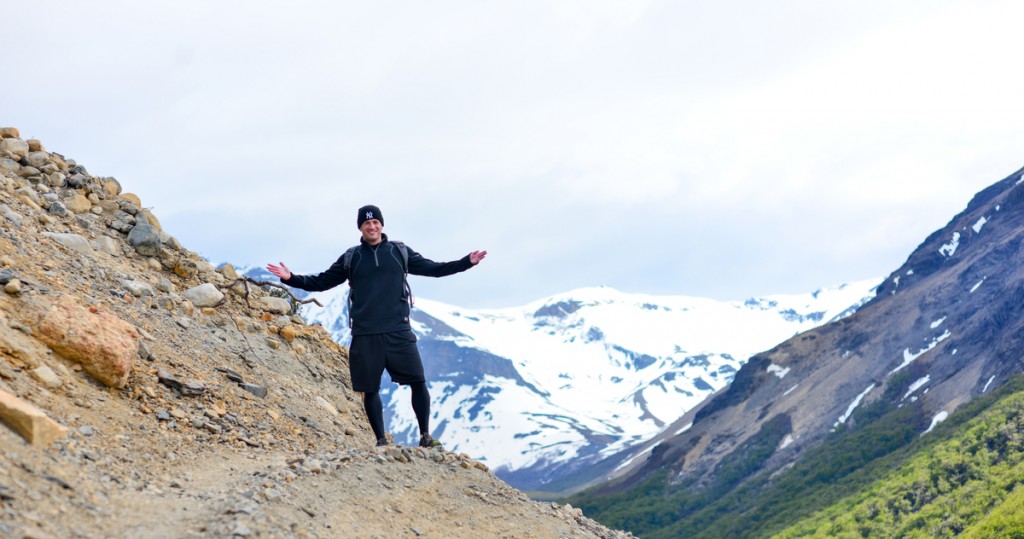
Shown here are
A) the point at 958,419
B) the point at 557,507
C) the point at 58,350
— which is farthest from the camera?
the point at 958,419

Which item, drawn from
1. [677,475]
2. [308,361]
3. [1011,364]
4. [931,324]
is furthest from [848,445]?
[308,361]

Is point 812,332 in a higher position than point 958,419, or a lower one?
higher

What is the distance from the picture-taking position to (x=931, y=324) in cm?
12800

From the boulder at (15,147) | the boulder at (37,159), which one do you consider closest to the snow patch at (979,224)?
the boulder at (37,159)

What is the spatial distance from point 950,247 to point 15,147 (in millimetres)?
161496

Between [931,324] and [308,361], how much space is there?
127380mm

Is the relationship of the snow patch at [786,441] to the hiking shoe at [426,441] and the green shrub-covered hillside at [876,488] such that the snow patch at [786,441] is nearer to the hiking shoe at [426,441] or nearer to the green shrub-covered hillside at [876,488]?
the green shrub-covered hillside at [876,488]

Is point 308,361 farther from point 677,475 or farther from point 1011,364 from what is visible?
point 677,475

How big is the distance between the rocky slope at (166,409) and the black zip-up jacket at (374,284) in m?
1.68

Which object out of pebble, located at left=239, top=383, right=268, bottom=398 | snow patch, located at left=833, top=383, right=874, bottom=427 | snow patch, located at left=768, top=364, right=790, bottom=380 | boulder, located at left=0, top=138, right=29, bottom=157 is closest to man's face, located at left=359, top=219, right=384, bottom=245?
pebble, located at left=239, top=383, right=268, bottom=398

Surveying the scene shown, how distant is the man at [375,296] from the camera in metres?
12.2

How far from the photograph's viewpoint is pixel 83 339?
10805 mm

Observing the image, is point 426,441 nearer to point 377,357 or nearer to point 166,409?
point 377,357

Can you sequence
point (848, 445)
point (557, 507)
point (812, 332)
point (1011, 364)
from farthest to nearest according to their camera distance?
point (812, 332) < point (848, 445) < point (1011, 364) < point (557, 507)
